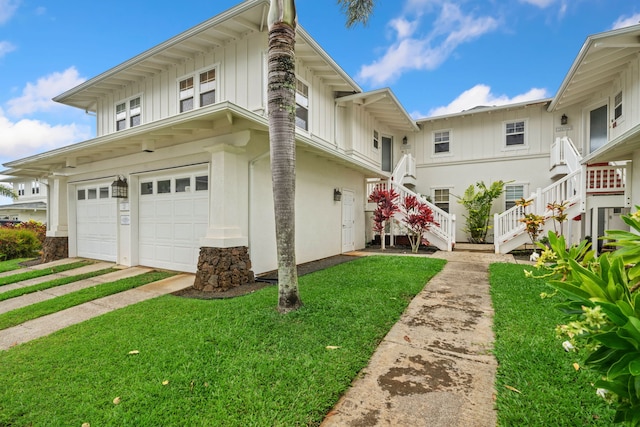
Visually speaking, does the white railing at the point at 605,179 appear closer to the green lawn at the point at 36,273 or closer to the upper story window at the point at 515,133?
the upper story window at the point at 515,133

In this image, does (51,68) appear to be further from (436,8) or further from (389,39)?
(436,8)

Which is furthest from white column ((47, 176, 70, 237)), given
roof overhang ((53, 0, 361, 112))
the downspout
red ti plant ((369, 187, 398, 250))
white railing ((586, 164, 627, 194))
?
white railing ((586, 164, 627, 194))

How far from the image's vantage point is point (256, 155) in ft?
21.4

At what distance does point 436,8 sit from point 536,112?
6232mm

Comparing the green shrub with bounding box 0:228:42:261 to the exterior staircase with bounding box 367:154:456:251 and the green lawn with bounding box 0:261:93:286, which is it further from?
the exterior staircase with bounding box 367:154:456:251

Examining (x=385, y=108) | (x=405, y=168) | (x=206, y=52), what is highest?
(x=206, y=52)

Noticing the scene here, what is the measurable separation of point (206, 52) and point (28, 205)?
23.9 meters

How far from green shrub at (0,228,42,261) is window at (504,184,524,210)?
1925 centimetres

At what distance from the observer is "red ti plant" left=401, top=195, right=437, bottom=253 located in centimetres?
987

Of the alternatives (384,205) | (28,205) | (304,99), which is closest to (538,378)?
(384,205)

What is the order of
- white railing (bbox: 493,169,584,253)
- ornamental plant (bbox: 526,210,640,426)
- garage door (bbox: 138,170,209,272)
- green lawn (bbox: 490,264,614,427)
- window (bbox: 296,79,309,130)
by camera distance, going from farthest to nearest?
window (bbox: 296,79,309,130) < white railing (bbox: 493,169,584,253) < garage door (bbox: 138,170,209,272) < green lawn (bbox: 490,264,614,427) < ornamental plant (bbox: 526,210,640,426)

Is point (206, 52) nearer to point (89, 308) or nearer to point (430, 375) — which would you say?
point (89, 308)

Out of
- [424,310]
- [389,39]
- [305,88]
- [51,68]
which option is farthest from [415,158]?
[51,68]

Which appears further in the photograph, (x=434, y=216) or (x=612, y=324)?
(x=434, y=216)
